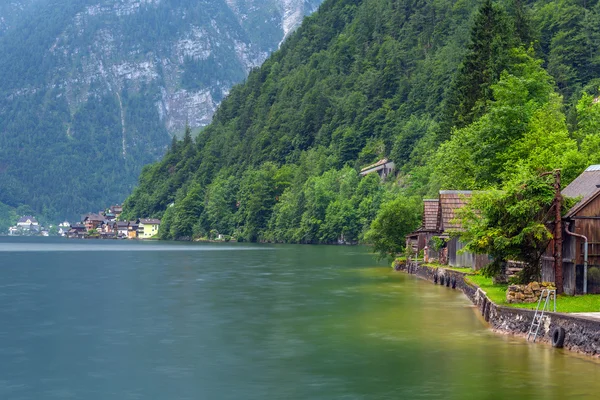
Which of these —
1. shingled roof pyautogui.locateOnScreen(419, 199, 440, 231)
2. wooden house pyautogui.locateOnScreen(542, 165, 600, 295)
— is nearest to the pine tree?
shingled roof pyautogui.locateOnScreen(419, 199, 440, 231)

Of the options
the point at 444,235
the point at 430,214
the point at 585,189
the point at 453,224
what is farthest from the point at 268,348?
the point at 430,214

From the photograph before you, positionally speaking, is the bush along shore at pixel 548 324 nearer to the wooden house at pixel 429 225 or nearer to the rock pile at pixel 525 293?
the rock pile at pixel 525 293

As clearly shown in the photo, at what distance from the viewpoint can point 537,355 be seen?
123 feet

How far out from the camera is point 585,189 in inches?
1955

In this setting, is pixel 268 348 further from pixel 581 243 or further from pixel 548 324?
pixel 581 243

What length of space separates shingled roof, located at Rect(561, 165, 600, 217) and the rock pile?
14.4 ft

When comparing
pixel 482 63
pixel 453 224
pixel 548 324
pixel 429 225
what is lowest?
pixel 548 324

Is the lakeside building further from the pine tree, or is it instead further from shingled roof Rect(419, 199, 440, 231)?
the pine tree

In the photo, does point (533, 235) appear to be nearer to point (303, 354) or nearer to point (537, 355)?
point (537, 355)

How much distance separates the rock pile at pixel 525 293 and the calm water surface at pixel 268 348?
265cm

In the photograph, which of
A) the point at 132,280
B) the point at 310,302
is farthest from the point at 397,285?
the point at 132,280

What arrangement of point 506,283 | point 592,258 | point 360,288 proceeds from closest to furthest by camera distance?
point 592,258
point 506,283
point 360,288

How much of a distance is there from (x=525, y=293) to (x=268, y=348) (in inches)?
548

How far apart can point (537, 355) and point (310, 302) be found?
2606 cm
